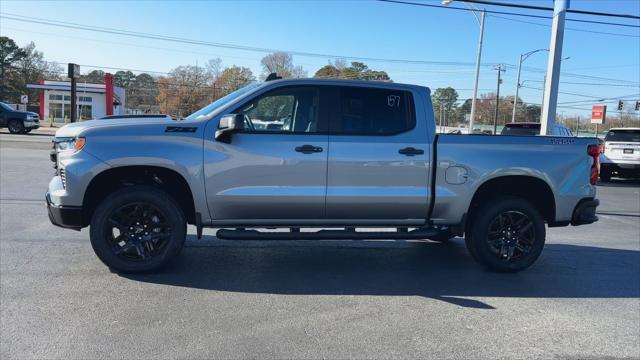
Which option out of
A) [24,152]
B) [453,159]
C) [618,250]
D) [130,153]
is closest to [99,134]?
[130,153]

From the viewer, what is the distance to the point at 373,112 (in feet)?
17.9

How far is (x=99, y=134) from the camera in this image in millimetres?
4852

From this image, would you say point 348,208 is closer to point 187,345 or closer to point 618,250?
point 187,345

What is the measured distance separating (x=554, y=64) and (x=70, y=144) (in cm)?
1173

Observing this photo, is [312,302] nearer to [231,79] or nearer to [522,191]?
[522,191]

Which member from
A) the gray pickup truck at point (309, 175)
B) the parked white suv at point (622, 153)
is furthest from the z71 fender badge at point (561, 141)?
the parked white suv at point (622, 153)

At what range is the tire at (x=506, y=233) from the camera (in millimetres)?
5660

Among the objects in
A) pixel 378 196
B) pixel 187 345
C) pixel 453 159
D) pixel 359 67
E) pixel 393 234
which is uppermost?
pixel 359 67

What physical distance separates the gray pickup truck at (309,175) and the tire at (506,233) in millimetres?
14

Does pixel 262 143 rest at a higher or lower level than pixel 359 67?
lower

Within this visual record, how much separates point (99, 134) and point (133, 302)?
167cm

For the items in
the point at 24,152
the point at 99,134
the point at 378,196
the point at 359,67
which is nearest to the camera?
the point at 99,134

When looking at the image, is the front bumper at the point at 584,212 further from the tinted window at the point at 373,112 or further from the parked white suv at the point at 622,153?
the parked white suv at the point at 622,153

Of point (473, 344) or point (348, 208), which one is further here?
point (348, 208)
